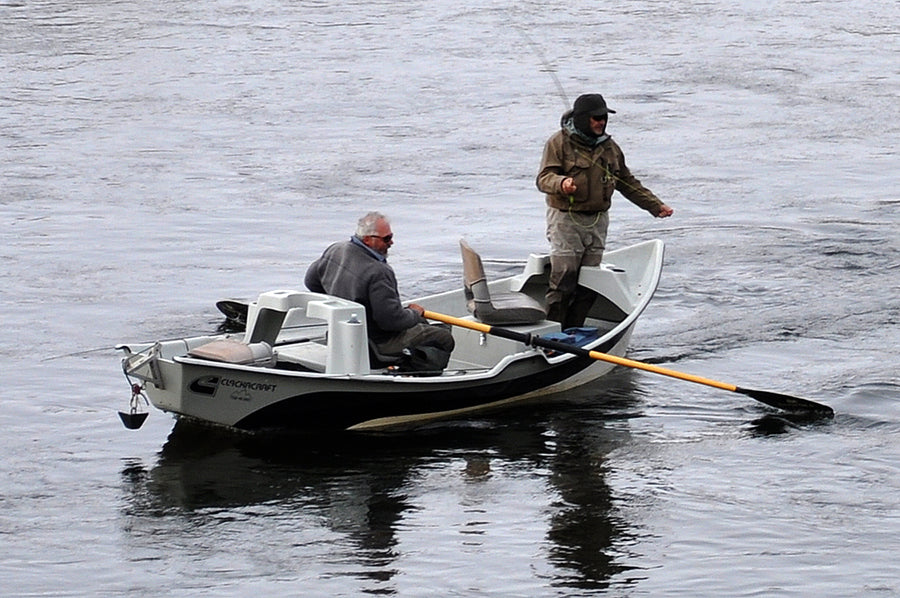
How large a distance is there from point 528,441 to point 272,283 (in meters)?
4.93

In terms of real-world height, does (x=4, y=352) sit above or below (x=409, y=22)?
below

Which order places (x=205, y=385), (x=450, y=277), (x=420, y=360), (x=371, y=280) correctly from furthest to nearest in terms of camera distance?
1. (x=450, y=277)
2. (x=420, y=360)
3. (x=371, y=280)
4. (x=205, y=385)

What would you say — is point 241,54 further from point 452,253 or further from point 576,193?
point 576,193

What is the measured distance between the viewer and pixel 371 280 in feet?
35.2

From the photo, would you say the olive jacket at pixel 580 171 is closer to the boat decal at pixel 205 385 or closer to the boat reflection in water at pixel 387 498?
the boat reflection in water at pixel 387 498

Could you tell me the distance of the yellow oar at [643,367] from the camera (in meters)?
11.5

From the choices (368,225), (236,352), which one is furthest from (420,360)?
(236,352)

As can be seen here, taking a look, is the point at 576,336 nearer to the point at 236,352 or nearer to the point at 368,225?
the point at 368,225

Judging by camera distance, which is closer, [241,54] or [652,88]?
[652,88]

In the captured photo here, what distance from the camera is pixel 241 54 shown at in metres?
30.1

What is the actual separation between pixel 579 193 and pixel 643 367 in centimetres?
146

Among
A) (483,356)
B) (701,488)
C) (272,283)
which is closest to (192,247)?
(272,283)

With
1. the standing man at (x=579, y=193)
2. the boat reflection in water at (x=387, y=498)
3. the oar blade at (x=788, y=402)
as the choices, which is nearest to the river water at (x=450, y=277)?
the boat reflection in water at (x=387, y=498)

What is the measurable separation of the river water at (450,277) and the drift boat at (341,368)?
0.23 m
